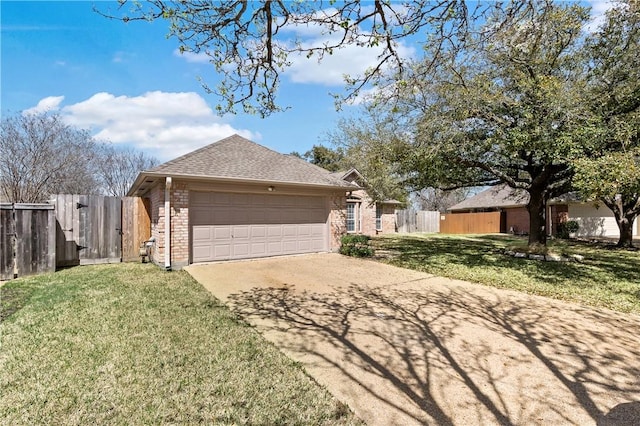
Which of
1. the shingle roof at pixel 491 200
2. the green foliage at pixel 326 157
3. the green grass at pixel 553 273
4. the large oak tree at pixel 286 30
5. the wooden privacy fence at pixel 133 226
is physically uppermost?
the green foliage at pixel 326 157

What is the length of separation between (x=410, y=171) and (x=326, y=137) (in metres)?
14.4

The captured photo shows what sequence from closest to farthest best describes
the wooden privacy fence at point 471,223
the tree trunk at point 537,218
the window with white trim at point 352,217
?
the tree trunk at point 537,218, the window with white trim at point 352,217, the wooden privacy fence at point 471,223

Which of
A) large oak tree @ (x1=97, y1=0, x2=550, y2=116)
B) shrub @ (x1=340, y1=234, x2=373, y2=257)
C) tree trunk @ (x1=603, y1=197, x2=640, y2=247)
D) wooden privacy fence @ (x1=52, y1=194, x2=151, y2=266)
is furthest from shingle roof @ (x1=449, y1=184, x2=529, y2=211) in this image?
wooden privacy fence @ (x1=52, y1=194, x2=151, y2=266)

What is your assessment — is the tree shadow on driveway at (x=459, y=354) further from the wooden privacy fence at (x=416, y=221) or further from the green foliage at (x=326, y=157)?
the green foliage at (x=326, y=157)

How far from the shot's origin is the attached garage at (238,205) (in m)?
9.12

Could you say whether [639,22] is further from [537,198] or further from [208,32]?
[208,32]

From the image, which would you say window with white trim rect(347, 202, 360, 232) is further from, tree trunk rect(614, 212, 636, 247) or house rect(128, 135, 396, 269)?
tree trunk rect(614, 212, 636, 247)

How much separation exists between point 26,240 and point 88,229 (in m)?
2.05

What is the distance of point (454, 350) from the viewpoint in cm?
379

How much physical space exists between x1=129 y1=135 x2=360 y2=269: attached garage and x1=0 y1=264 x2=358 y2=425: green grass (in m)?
3.88

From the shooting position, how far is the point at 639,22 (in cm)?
757

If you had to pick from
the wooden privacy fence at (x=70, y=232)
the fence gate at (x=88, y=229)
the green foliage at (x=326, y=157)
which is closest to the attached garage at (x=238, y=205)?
the wooden privacy fence at (x=70, y=232)

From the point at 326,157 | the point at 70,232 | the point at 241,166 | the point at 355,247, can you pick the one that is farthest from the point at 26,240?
the point at 326,157

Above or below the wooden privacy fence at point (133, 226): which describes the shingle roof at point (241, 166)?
above
